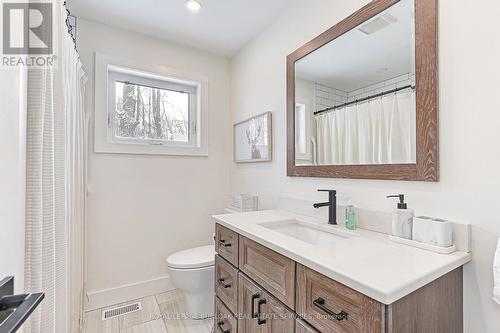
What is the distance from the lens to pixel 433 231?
914mm

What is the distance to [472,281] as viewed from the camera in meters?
0.88

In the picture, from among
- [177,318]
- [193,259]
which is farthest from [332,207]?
[177,318]

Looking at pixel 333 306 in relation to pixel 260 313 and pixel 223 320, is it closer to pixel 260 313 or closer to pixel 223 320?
pixel 260 313

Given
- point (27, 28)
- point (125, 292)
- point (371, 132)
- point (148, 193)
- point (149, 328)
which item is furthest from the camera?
point (148, 193)

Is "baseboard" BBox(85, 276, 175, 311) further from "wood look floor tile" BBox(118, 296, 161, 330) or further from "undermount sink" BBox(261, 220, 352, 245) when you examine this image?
"undermount sink" BBox(261, 220, 352, 245)

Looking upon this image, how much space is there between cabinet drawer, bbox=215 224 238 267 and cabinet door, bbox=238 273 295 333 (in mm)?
113

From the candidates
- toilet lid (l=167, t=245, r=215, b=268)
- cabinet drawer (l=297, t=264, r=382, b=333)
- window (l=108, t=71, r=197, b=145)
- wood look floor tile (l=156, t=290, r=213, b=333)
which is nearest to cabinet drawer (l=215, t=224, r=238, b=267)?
toilet lid (l=167, t=245, r=215, b=268)

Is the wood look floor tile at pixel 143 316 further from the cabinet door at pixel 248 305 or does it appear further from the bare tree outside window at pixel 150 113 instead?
the bare tree outside window at pixel 150 113

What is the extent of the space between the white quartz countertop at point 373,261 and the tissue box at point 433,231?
0.05m

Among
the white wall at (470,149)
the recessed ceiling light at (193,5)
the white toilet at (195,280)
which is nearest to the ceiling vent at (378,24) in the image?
the white wall at (470,149)

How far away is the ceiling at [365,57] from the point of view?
1095 mm

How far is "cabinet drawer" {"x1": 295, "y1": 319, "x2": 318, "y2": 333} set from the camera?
0.82 metres

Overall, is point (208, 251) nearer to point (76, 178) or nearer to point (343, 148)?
point (76, 178)

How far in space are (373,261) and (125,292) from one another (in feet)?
6.83
